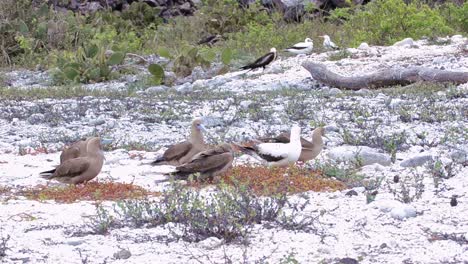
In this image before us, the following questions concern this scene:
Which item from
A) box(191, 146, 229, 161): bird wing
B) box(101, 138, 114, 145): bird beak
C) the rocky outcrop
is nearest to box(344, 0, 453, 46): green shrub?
the rocky outcrop

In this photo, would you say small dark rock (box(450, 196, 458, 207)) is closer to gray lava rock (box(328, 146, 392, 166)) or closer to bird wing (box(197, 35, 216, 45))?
gray lava rock (box(328, 146, 392, 166))

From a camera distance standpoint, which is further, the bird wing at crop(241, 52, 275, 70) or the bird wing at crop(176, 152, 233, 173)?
the bird wing at crop(241, 52, 275, 70)

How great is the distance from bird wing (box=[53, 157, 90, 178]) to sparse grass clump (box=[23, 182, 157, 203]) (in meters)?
0.10

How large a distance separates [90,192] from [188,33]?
46.5 feet

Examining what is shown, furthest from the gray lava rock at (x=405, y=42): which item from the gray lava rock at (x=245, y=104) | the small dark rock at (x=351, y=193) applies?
the small dark rock at (x=351, y=193)

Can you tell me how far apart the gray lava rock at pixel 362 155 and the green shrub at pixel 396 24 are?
29.2 ft

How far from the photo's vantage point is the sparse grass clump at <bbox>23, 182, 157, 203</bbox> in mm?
6418

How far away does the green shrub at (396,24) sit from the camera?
16.5 meters

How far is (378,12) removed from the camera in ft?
54.8

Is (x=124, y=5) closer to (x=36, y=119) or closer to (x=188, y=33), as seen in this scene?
(x=188, y=33)

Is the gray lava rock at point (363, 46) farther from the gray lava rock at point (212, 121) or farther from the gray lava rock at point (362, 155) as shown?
→ the gray lava rock at point (362, 155)

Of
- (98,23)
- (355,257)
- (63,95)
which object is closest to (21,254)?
(355,257)

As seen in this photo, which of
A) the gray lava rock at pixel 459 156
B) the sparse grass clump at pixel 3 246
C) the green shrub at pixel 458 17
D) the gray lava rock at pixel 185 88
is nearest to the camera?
the sparse grass clump at pixel 3 246

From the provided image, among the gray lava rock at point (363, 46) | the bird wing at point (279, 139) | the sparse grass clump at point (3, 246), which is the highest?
the sparse grass clump at point (3, 246)
